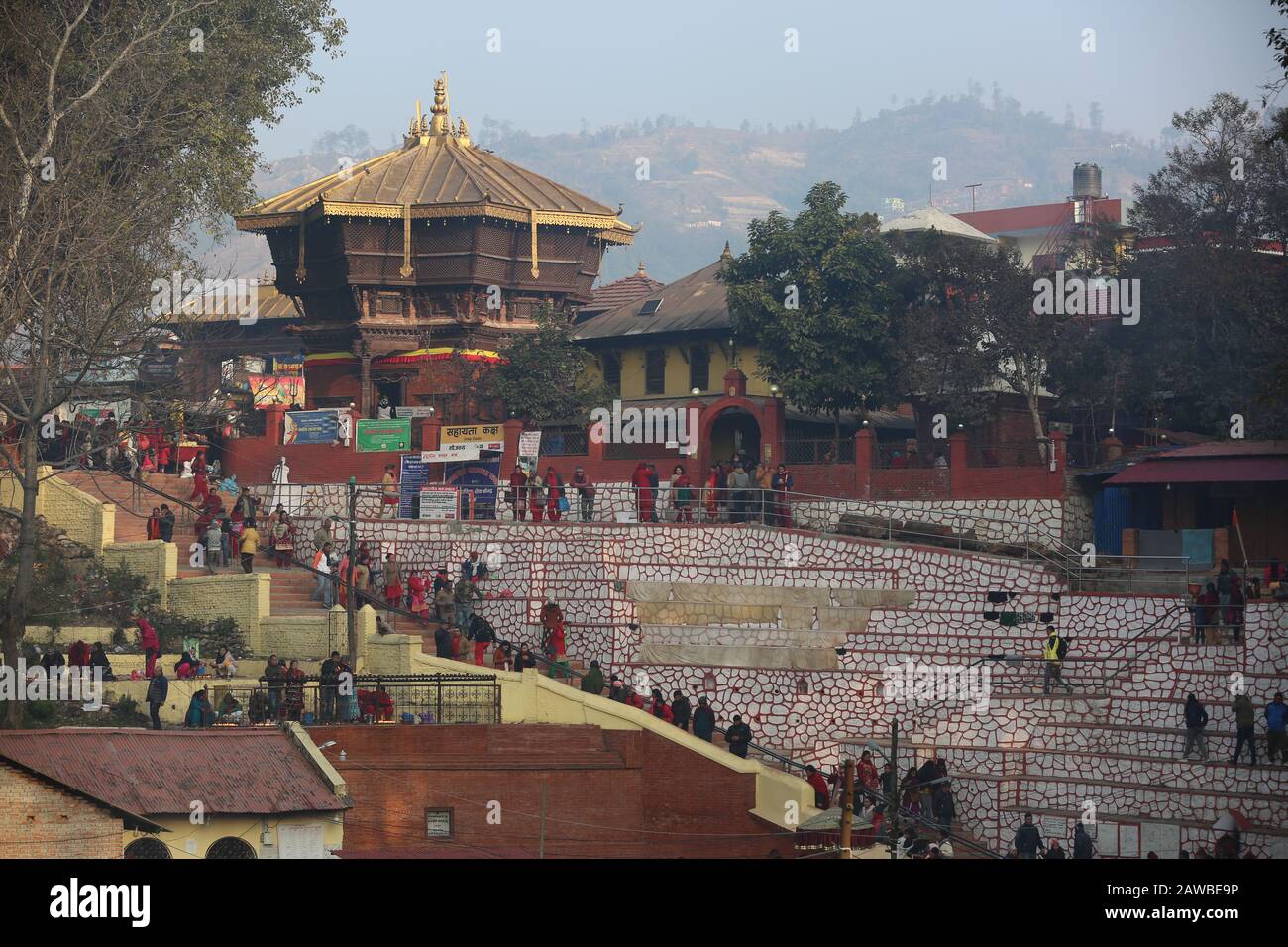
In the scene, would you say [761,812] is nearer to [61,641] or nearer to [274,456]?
[61,641]

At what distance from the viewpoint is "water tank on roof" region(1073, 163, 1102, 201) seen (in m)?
83.1

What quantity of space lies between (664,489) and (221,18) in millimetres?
15880

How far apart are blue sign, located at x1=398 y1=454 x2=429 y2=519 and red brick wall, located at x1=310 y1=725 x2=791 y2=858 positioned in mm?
9497

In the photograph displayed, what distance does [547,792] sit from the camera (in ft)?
107

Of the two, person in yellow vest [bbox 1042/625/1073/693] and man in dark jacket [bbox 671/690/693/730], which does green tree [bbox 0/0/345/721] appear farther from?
person in yellow vest [bbox 1042/625/1073/693]

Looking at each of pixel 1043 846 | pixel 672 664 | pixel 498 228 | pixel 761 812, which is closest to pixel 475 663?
pixel 672 664

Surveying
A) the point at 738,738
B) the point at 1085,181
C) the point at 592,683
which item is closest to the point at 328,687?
the point at 592,683

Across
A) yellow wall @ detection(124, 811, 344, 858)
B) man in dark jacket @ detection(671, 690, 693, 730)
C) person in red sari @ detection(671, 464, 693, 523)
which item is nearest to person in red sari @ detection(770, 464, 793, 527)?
person in red sari @ detection(671, 464, 693, 523)

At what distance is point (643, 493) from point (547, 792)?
9.48 m

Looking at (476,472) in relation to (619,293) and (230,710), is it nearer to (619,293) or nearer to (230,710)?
(230,710)

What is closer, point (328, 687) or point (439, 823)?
point (439, 823)

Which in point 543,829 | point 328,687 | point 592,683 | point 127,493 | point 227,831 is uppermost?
point 127,493

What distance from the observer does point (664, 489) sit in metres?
40.5
